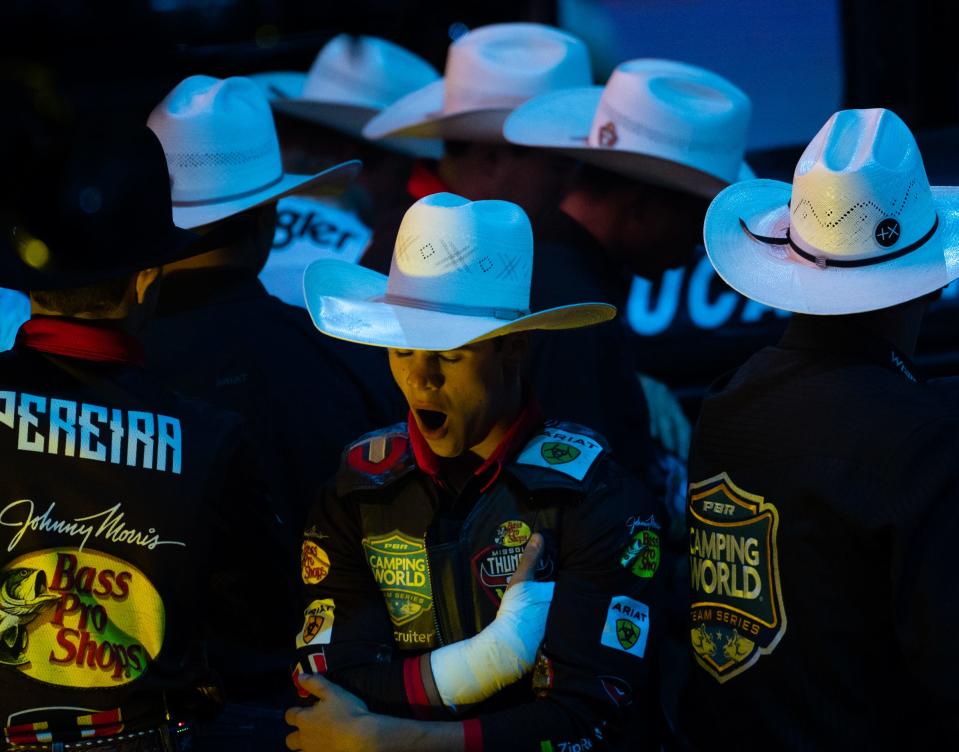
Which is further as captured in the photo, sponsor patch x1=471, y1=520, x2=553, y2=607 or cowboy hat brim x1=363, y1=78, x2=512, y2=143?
cowboy hat brim x1=363, y1=78, x2=512, y2=143

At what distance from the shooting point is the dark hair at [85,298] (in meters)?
3.01

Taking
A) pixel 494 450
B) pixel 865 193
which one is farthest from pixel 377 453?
pixel 865 193

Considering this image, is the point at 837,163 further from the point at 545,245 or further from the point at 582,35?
the point at 582,35

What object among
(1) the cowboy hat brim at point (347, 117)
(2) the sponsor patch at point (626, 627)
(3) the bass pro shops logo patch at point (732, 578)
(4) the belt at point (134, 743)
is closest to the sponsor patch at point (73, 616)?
(4) the belt at point (134, 743)

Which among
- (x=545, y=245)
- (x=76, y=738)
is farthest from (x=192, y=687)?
(x=545, y=245)

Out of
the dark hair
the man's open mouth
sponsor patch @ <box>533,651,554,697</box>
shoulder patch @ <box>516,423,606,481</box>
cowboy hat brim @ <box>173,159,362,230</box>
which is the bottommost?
sponsor patch @ <box>533,651,554,697</box>

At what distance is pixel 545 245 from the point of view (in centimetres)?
455

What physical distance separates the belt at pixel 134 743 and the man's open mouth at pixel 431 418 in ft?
2.69

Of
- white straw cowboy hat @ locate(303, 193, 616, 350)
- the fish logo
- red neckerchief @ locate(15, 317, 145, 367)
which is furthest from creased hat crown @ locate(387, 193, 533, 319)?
the fish logo

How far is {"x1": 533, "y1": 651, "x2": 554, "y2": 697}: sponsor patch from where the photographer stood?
2848 millimetres

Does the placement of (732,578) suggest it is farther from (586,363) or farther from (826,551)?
(586,363)

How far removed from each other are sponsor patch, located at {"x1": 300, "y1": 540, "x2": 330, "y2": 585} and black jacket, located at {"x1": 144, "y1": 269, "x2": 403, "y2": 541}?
1.94 ft

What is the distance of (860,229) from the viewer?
289cm

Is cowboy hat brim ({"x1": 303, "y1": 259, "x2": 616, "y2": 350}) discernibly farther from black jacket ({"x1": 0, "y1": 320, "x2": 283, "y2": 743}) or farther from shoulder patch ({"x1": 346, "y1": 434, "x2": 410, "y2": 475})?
black jacket ({"x1": 0, "y1": 320, "x2": 283, "y2": 743})
